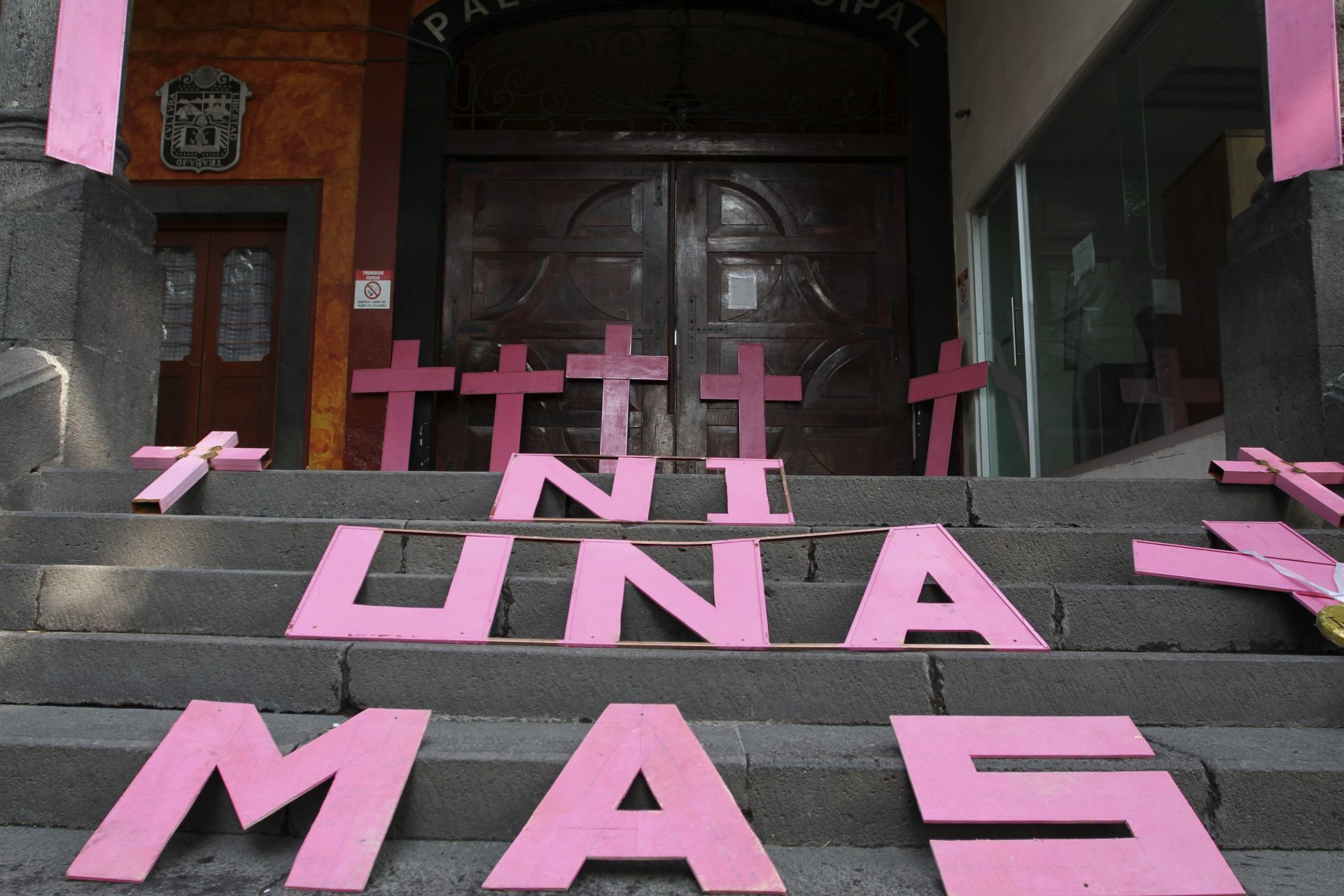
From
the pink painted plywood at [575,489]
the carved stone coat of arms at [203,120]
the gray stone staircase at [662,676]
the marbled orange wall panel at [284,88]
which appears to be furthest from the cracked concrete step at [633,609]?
the carved stone coat of arms at [203,120]

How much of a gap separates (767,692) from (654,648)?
1.01 ft

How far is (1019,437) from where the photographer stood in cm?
588

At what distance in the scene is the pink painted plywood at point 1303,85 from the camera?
362 centimetres

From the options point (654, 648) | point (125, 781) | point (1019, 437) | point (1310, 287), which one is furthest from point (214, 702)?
point (1019, 437)

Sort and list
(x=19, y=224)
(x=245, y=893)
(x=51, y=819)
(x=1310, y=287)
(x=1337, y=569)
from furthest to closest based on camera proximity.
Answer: (x=19, y=224) → (x=1310, y=287) → (x=1337, y=569) → (x=51, y=819) → (x=245, y=893)

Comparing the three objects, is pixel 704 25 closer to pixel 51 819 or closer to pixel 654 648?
pixel 654 648

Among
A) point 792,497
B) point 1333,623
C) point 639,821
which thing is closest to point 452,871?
point 639,821

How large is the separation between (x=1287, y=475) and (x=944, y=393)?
3.15 m

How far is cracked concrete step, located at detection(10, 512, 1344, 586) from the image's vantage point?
3182mm

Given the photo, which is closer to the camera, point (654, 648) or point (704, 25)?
point (654, 648)

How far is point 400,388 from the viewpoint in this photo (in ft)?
21.6

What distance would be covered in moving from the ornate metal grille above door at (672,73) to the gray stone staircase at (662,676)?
13.9ft

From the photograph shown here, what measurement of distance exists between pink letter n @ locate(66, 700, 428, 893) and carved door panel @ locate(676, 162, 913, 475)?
4.46 metres

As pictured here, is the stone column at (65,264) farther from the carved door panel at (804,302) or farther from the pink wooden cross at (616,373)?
the carved door panel at (804,302)
